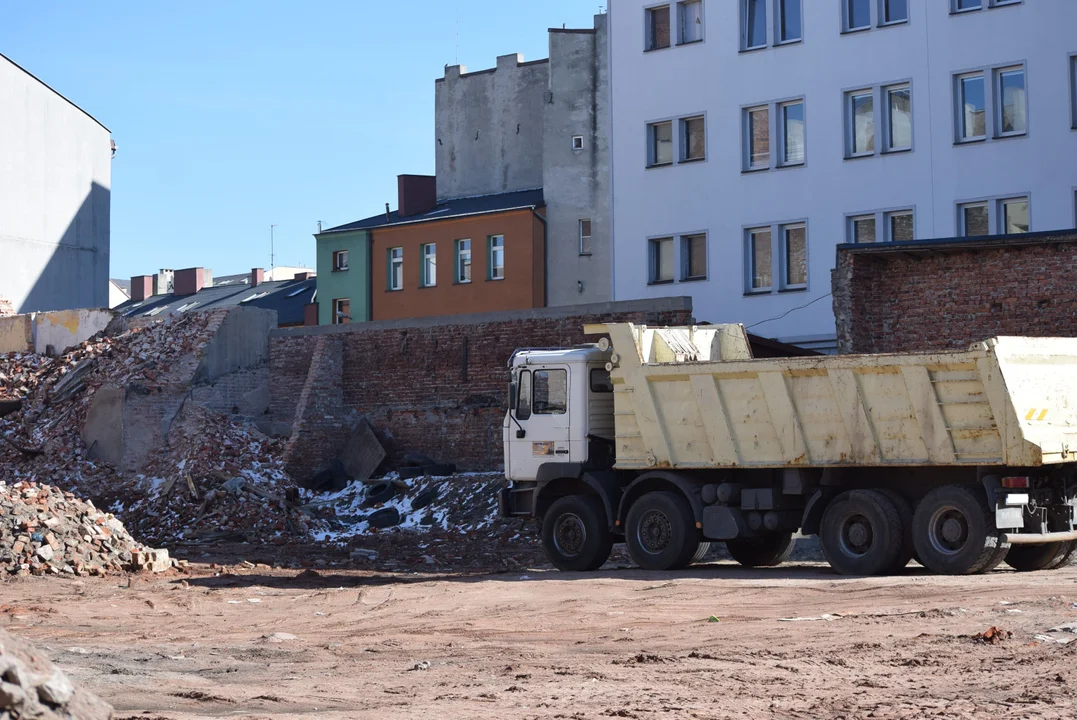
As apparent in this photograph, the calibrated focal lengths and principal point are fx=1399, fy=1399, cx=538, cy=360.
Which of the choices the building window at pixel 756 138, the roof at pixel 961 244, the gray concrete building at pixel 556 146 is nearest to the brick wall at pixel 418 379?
the roof at pixel 961 244

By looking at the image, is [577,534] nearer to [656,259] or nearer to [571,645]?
[571,645]

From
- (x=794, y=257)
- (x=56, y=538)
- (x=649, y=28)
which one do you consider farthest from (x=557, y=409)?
(x=649, y=28)

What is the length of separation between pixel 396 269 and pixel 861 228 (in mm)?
21156

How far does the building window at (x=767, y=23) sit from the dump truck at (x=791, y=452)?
18.7 metres

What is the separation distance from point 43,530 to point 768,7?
23827 millimetres

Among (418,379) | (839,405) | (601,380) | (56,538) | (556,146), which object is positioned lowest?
(56,538)

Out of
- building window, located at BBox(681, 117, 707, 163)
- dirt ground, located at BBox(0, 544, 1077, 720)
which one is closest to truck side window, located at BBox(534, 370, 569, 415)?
dirt ground, located at BBox(0, 544, 1077, 720)

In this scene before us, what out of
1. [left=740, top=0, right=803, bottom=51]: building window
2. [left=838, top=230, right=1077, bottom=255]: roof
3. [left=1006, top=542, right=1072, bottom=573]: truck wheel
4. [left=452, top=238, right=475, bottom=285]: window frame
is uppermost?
[left=740, top=0, right=803, bottom=51]: building window

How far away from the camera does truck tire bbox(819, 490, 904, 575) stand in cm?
1592

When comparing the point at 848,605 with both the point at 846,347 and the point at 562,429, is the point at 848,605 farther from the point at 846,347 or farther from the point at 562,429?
the point at 846,347

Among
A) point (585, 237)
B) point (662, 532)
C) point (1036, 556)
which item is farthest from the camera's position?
point (585, 237)

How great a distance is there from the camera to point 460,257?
4884 centimetres

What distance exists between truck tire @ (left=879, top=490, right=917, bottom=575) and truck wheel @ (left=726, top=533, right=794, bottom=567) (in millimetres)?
2526

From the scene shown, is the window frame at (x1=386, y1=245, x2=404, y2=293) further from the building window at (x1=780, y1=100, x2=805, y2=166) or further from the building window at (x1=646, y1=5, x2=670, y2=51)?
the building window at (x1=780, y1=100, x2=805, y2=166)
